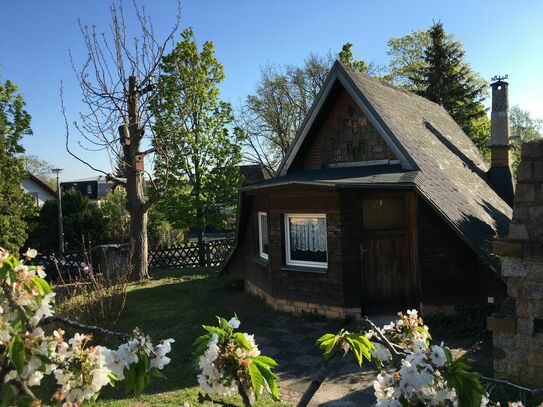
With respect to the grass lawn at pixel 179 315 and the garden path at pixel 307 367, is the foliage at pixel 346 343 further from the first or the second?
the garden path at pixel 307 367

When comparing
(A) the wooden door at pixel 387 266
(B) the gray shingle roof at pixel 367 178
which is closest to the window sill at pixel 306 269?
(A) the wooden door at pixel 387 266

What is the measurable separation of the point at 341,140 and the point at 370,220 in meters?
3.04

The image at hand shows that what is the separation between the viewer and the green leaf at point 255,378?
237 centimetres

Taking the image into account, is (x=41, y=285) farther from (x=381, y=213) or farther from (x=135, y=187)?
(x=135, y=187)

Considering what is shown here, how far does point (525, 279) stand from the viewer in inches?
237

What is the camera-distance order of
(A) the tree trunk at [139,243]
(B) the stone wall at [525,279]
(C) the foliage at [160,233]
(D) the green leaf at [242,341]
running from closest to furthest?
(D) the green leaf at [242,341], (B) the stone wall at [525,279], (A) the tree trunk at [139,243], (C) the foliage at [160,233]

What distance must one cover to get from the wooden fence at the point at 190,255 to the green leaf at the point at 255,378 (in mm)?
19475

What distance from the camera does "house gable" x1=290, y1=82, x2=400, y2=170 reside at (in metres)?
11.2

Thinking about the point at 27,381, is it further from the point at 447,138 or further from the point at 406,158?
the point at 447,138

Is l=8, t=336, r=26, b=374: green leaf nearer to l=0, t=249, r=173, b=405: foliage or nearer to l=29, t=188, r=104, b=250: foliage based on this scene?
l=0, t=249, r=173, b=405: foliage

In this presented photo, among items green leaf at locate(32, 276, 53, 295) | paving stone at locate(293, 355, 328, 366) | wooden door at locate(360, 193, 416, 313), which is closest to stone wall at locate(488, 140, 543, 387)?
paving stone at locate(293, 355, 328, 366)

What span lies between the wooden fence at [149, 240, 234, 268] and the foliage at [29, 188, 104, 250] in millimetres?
5109

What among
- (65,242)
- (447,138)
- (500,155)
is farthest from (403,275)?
(65,242)

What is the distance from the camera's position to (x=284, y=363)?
7.48 m
